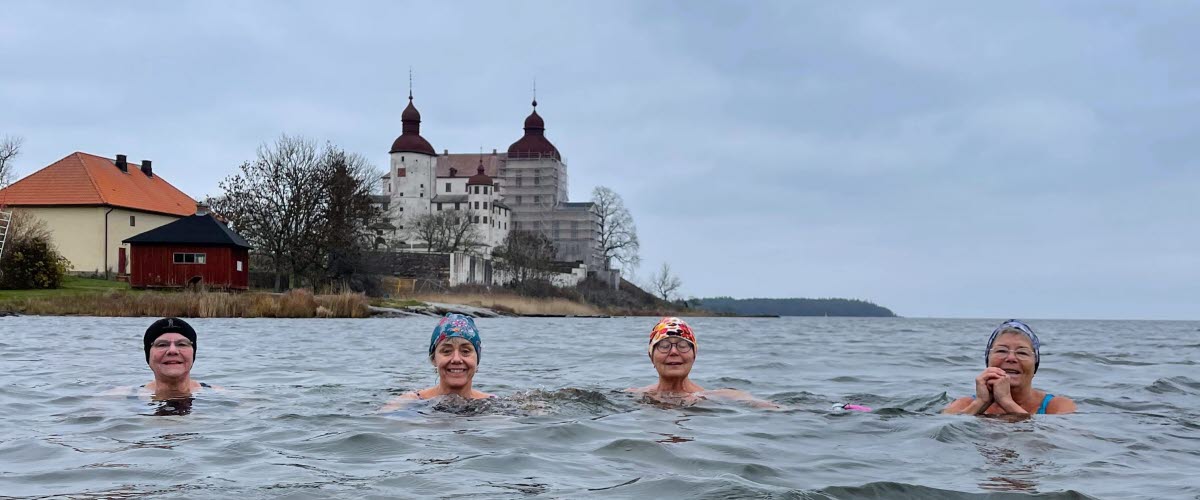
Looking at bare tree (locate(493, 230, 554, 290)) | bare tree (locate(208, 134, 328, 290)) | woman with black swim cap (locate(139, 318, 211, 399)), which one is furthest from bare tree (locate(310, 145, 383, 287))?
woman with black swim cap (locate(139, 318, 211, 399))

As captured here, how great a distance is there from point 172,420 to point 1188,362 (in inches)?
703

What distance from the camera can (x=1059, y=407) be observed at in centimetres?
895

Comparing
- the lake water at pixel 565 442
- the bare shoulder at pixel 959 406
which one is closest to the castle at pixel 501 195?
the lake water at pixel 565 442

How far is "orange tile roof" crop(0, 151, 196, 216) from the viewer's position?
61531mm

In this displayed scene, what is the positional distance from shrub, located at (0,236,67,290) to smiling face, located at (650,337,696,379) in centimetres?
4281

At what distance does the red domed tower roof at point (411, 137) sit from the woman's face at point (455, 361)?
112912 millimetres

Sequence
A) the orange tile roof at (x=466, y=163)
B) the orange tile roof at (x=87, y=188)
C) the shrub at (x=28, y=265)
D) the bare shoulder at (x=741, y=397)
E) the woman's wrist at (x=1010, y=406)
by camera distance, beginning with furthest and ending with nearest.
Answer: the orange tile roof at (x=466, y=163), the orange tile roof at (x=87, y=188), the shrub at (x=28, y=265), the bare shoulder at (x=741, y=397), the woman's wrist at (x=1010, y=406)

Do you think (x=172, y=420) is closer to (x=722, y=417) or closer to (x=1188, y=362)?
(x=722, y=417)

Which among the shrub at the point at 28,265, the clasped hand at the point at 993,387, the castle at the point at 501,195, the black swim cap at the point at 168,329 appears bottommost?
the clasped hand at the point at 993,387

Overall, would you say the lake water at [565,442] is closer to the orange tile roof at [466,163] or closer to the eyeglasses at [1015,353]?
the eyeglasses at [1015,353]

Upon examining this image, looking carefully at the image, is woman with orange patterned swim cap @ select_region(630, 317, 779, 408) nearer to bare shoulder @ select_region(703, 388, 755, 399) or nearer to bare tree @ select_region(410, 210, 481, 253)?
bare shoulder @ select_region(703, 388, 755, 399)

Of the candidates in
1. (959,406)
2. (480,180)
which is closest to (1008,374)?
(959,406)

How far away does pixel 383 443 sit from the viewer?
715 cm

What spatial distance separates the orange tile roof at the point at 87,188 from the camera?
61.5 m
